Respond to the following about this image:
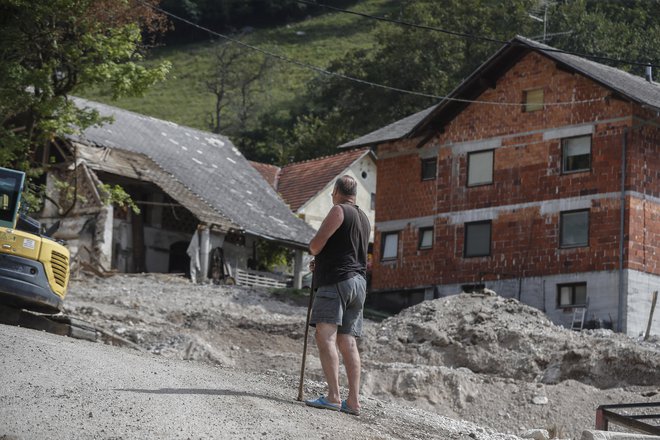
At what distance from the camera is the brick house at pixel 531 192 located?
129 feet

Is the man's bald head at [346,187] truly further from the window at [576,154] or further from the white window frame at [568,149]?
the white window frame at [568,149]

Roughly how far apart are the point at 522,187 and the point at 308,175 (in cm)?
2237

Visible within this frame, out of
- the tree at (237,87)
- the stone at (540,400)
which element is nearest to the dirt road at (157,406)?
the stone at (540,400)

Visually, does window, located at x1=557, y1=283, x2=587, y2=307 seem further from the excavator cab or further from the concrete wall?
the excavator cab

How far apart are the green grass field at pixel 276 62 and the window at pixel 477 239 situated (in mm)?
51278

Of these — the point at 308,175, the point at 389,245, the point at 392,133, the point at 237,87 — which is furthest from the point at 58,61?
the point at 237,87

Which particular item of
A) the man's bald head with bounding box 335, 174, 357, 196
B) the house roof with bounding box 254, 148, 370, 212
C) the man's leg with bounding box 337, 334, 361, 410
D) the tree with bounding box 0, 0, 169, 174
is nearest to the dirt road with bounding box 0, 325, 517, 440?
the man's leg with bounding box 337, 334, 361, 410

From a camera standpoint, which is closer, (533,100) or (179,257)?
(533,100)

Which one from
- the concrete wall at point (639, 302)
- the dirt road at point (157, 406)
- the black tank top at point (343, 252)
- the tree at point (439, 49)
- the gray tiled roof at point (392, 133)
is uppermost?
the tree at point (439, 49)

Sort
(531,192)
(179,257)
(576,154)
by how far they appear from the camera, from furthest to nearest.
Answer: (179,257)
(531,192)
(576,154)

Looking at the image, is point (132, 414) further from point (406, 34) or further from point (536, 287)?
point (406, 34)

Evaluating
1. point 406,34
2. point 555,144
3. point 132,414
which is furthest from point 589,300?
point 406,34

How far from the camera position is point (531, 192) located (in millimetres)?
41719

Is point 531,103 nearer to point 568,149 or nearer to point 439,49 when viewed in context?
point 568,149
